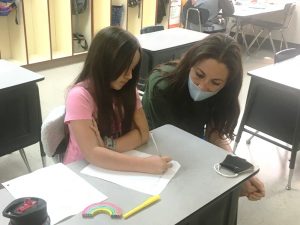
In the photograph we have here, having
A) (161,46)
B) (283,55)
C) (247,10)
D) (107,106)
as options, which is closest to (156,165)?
(107,106)

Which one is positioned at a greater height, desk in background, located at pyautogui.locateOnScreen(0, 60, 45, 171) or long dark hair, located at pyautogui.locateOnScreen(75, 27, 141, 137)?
long dark hair, located at pyautogui.locateOnScreen(75, 27, 141, 137)

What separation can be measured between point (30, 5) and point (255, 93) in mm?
3037

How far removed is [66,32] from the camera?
4.41 m

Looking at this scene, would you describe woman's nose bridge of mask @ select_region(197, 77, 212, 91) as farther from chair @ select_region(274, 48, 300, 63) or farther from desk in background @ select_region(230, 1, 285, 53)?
desk in background @ select_region(230, 1, 285, 53)

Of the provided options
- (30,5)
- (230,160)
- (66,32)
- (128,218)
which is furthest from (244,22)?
(128,218)

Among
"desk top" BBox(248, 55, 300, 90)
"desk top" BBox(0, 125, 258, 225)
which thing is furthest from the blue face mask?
"desk top" BBox(248, 55, 300, 90)

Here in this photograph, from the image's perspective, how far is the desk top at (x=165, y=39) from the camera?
3.02m

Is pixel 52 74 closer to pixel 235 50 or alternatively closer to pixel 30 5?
pixel 30 5

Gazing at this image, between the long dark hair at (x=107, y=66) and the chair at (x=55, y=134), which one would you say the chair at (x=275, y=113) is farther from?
the chair at (x=55, y=134)

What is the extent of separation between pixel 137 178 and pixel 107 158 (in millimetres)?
128

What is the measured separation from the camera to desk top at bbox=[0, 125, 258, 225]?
0.97m

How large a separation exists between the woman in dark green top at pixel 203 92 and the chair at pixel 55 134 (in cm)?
42

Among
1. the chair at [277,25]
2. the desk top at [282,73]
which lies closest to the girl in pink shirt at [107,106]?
the desk top at [282,73]

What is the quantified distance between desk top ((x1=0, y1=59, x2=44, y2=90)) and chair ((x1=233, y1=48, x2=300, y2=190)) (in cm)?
140
